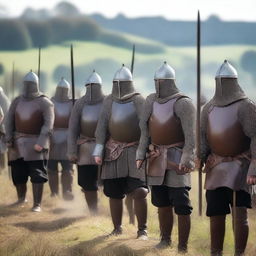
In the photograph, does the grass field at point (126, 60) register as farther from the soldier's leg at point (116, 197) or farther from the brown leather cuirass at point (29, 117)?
the soldier's leg at point (116, 197)

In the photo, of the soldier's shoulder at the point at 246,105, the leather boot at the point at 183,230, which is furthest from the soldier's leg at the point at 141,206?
the soldier's shoulder at the point at 246,105

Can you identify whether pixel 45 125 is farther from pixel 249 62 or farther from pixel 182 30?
pixel 182 30

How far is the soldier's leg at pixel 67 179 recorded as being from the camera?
13.1 m

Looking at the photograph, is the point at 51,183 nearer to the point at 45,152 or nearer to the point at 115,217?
the point at 45,152

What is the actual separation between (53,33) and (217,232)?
241 feet

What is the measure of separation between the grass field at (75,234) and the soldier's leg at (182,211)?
14 centimetres

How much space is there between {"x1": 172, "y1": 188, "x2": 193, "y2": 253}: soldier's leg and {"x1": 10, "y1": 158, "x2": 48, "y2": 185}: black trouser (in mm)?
3652

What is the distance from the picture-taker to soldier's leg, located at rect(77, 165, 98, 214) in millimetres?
10938

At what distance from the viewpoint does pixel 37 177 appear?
11.5m

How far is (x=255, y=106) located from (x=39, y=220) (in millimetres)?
4554

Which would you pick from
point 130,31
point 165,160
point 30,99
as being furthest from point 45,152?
point 130,31

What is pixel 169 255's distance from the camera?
26.3ft

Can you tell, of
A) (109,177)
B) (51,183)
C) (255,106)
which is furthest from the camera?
(51,183)

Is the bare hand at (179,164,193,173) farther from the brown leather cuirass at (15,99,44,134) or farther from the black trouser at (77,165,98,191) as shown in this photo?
the brown leather cuirass at (15,99,44,134)
